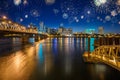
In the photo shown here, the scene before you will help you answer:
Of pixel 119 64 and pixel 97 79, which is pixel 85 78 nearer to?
pixel 97 79

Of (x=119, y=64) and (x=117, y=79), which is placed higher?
(x=119, y=64)

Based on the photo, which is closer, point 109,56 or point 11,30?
point 109,56

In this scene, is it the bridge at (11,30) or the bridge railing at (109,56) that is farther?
the bridge at (11,30)

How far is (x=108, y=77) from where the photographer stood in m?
19.0

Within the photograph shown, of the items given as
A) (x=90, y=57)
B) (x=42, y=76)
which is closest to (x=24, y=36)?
(x=90, y=57)

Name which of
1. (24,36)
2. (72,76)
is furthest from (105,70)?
(24,36)

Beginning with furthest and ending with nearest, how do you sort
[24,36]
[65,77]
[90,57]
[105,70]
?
[24,36], [90,57], [105,70], [65,77]

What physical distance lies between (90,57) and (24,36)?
91686mm

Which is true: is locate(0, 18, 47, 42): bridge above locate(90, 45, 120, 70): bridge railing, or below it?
above

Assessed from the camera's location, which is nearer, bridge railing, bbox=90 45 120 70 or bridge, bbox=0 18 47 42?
bridge railing, bbox=90 45 120 70

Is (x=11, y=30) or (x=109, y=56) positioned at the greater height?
(x=11, y=30)

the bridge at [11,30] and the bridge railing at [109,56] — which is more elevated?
the bridge at [11,30]

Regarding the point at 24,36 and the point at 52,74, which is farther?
the point at 24,36

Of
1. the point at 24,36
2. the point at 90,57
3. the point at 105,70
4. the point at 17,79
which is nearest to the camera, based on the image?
the point at 17,79
